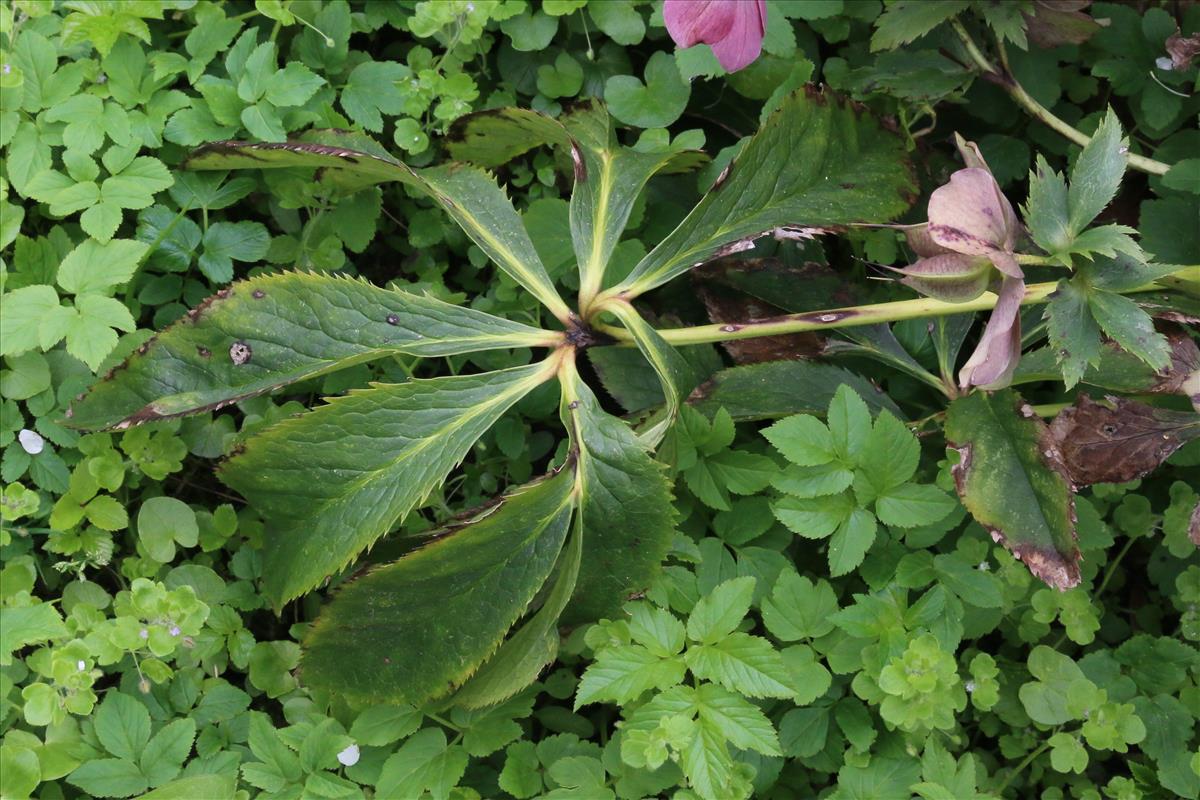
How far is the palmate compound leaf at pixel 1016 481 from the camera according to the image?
1481mm

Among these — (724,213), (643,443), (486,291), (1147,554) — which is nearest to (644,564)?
(643,443)

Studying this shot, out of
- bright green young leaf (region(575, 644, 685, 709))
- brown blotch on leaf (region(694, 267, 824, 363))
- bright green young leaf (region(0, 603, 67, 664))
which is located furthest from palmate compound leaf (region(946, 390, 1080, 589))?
bright green young leaf (region(0, 603, 67, 664))

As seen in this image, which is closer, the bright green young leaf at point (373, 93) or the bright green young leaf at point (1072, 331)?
the bright green young leaf at point (1072, 331)

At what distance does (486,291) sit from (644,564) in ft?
2.27

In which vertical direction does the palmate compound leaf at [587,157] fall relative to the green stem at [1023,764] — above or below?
above

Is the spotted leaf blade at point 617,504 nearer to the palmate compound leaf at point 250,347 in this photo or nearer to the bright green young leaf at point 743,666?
the bright green young leaf at point 743,666

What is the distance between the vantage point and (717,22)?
4.04ft

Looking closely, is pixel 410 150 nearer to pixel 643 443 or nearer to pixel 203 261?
pixel 203 261

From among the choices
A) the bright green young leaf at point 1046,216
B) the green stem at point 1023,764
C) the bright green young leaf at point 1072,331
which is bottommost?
the green stem at point 1023,764

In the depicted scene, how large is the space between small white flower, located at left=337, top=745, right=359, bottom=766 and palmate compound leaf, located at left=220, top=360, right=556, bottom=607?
255 mm

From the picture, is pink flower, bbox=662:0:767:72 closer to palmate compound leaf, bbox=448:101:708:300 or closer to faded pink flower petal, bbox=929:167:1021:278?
faded pink flower petal, bbox=929:167:1021:278

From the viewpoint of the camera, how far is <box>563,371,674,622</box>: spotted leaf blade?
1.49 meters

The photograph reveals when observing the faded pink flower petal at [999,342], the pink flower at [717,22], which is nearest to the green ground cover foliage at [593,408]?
the faded pink flower petal at [999,342]

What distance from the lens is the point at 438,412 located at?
5.06 ft
